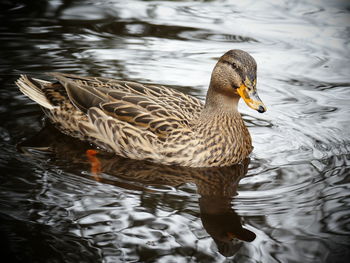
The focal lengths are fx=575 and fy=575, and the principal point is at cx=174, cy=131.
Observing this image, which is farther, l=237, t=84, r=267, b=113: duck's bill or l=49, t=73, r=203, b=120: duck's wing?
l=49, t=73, r=203, b=120: duck's wing

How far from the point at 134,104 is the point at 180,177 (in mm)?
1098

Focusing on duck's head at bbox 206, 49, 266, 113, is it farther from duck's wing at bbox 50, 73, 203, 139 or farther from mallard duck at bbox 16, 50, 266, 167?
duck's wing at bbox 50, 73, 203, 139

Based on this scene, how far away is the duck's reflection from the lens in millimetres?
5199

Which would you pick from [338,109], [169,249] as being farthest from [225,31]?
[169,249]

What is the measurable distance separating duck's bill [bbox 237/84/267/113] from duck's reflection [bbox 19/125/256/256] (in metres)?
0.76

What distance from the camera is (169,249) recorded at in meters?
4.86

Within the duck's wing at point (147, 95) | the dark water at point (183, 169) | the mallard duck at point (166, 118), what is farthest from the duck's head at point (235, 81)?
the dark water at point (183, 169)

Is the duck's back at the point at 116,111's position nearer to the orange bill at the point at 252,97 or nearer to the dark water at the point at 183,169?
the dark water at the point at 183,169

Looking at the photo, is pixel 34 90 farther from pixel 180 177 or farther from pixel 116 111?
pixel 180 177

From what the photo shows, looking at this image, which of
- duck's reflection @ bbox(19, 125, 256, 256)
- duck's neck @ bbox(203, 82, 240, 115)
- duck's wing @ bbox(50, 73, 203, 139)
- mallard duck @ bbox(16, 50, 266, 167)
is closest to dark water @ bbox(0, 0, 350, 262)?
duck's reflection @ bbox(19, 125, 256, 256)

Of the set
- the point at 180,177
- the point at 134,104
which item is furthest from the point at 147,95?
the point at 180,177

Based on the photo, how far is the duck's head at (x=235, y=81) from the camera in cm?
619

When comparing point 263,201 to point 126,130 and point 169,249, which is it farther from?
point 126,130

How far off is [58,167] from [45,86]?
160 cm
